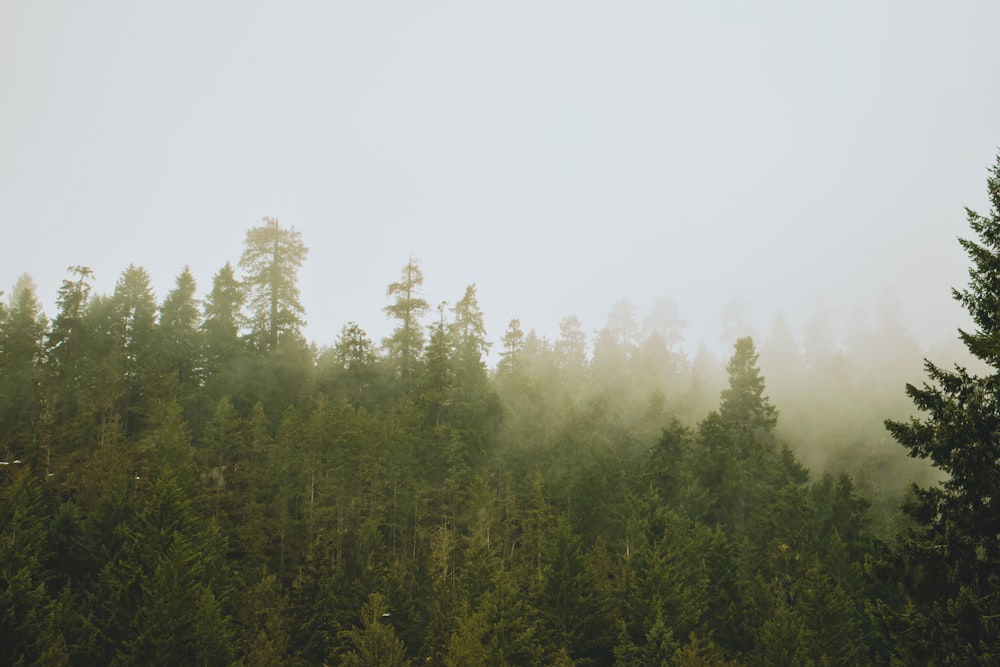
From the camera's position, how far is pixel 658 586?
1426 inches

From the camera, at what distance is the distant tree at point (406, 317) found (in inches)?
2373

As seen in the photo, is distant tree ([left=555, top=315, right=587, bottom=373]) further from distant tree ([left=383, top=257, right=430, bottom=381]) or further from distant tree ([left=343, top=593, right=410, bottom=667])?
distant tree ([left=343, top=593, right=410, bottom=667])

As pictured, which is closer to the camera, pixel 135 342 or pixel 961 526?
pixel 961 526

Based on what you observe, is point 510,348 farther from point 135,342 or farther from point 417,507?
point 135,342

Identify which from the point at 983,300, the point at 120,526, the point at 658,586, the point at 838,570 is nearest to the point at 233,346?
the point at 120,526

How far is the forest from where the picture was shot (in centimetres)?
2577

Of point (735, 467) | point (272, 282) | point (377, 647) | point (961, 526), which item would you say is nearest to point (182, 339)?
point (272, 282)

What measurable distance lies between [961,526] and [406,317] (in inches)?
2066

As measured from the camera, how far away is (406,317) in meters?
61.5

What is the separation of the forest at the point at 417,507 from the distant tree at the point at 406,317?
0.33 metres

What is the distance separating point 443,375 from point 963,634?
43197mm

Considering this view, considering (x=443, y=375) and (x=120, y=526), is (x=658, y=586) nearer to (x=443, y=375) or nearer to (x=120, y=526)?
(x=443, y=375)

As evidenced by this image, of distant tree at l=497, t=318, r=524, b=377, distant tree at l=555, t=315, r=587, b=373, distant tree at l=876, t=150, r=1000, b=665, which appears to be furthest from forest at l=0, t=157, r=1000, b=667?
distant tree at l=555, t=315, r=587, b=373

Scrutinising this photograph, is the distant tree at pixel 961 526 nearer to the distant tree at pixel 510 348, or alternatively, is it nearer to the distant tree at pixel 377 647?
the distant tree at pixel 377 647
